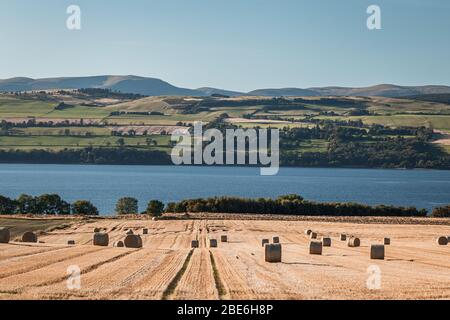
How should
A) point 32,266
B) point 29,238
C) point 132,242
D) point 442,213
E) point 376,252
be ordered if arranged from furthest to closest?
point 442,213 < point 29,238 < point 132,242 < point 376,252 < point 32,266

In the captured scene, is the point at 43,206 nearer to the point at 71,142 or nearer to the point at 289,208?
the point at 289,208

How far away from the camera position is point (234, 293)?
19281 millimetres

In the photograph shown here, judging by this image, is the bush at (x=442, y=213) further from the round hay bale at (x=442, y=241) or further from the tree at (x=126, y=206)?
the round hay bale at (x=442, y=241)

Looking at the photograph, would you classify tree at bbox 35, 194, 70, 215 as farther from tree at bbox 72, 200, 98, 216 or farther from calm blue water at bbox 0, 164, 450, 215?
calm blue water at bbox 0, 164, 450, 215

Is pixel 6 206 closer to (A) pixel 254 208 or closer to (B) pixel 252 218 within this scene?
(A) pixel 254 208

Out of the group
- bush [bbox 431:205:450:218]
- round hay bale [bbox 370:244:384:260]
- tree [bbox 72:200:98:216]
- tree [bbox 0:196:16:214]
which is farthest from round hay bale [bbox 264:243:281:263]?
bush [bbox 431:205:450:218]

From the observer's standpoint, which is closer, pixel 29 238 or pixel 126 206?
pixel 29 238

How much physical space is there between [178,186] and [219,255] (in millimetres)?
125685

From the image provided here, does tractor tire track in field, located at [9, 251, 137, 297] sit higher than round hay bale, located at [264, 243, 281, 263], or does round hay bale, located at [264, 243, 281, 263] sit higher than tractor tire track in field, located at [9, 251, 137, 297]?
tractor tire track in field, located at [9, 251, 137, 297]

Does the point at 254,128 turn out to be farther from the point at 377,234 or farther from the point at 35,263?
the point at 35,263

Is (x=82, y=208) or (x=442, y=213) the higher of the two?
(x=82, y=208)

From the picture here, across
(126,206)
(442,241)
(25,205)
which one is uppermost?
(442,241)

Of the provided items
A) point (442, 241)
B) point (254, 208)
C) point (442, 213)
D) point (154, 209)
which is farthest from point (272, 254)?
point (442, 213)

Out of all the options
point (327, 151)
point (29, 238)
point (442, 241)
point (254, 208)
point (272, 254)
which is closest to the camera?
point (272, 254)
